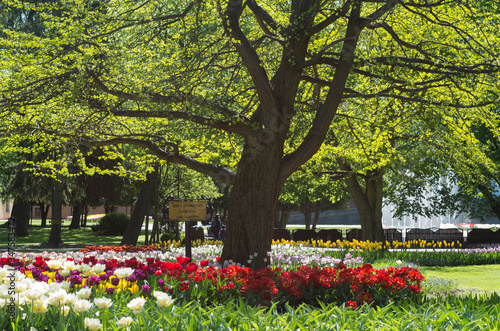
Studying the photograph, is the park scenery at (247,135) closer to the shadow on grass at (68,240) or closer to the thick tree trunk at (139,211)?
the thick tree trunk at (139,211)

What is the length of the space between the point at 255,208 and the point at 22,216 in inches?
1130

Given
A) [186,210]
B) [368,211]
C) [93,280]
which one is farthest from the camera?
[368,211]

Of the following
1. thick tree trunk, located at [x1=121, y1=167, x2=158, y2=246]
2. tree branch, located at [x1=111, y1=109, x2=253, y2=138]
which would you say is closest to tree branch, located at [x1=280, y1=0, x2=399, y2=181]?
tree branch, located at [x1=111, y1=109, x2=253, y2=138]

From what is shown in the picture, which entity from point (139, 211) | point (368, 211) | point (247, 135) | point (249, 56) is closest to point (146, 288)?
point (247, 135)

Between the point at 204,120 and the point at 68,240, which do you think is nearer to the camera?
the point at 204,120

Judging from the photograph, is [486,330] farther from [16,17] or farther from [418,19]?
[16,17]

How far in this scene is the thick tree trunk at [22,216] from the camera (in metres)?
32.8

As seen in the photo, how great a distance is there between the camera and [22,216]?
34250 mm

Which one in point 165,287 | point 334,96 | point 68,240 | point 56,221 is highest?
point 334,96

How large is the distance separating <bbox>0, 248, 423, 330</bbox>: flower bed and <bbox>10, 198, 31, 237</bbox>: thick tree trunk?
27.3 metres

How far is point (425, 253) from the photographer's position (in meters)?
15.4

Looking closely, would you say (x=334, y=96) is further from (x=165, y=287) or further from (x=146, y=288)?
(x=146, y=288)

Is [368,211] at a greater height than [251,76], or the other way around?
[251,76]

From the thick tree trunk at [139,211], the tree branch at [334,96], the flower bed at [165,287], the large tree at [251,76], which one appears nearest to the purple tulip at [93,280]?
the flower bed at [165,287]
